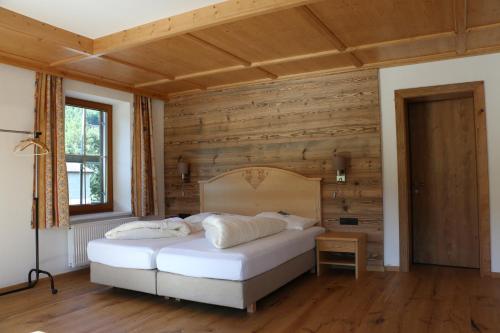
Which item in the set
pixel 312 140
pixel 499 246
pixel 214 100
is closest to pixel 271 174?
pixel 312 140

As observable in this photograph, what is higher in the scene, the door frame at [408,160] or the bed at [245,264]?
the door frame at [408,160]

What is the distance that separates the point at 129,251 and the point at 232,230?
3.24 ft

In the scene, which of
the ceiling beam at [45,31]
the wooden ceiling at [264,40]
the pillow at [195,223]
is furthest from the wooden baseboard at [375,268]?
the ceiling beam at [45,31]

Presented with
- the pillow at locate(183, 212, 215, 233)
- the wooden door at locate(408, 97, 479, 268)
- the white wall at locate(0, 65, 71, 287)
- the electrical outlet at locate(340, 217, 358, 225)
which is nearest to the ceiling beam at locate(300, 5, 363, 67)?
the wooden door at locate(408, 97, 479, 268)

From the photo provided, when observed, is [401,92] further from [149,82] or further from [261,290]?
[149,82]

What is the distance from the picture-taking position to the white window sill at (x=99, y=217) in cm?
490

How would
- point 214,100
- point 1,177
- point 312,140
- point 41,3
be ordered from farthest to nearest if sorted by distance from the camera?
point 214,100, point 312,140, point 1,177, point 41,3

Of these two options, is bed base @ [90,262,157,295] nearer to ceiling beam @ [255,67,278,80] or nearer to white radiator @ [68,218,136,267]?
white radiator @ [68,218,136,267]

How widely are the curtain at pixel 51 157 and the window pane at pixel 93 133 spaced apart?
75 cm

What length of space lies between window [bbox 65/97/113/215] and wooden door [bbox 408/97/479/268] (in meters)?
3.97

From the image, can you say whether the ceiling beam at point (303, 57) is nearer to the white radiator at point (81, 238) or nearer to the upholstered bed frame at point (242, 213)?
the upholstered bed frame at point (242, 213)

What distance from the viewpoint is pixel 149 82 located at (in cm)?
528

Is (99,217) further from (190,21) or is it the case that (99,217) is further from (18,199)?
(190,21)

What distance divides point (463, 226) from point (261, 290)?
2.72m
